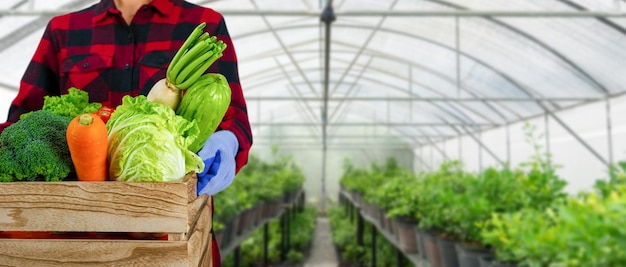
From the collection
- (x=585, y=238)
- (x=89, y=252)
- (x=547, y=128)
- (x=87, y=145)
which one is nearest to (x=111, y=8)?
(x=87, y=145)

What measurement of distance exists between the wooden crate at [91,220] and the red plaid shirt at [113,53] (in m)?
0.58

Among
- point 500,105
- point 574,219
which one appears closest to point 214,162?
point 574,219

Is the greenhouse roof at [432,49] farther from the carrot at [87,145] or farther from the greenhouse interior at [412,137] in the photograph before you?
the carrot at [87,145]

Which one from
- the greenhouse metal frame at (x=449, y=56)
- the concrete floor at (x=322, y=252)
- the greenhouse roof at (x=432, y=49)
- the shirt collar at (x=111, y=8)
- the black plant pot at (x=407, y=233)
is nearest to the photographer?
the shirt collar at (x=111, y=8)

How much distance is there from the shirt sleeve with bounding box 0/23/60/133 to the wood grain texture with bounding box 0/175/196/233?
2.01ft

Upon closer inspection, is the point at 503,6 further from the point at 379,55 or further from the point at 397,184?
the point at 379,55

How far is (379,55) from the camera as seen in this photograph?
1066cm

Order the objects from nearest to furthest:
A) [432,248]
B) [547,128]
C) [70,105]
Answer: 1. [70,105]
2. [432,248]
3. [547,128]

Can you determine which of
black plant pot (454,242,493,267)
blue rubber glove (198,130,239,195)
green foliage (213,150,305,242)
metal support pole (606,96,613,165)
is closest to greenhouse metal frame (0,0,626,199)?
metal support pole (606,96,613,165)

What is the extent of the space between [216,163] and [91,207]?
0.33 m

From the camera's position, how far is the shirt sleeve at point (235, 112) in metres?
1.21

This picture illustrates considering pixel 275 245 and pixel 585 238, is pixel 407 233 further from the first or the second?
pixel 275 245

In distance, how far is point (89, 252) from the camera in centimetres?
72

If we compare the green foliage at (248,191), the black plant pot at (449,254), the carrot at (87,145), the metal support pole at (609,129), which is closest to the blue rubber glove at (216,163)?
the carrot at (87,145)
